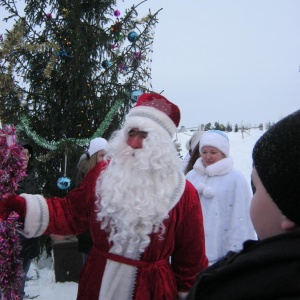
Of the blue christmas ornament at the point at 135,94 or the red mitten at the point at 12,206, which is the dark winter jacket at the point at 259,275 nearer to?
the red mitten at the point at 12,206

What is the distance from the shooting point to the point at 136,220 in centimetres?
202

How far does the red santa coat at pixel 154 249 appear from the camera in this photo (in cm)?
196

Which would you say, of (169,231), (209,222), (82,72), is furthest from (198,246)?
(82,72)

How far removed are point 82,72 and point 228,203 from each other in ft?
9.22

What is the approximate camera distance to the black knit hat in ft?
2.51

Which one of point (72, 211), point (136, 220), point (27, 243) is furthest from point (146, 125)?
point (27, 243)

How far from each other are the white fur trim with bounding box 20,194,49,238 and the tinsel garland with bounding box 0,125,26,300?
6cm

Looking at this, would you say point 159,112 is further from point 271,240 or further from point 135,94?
point 135,94

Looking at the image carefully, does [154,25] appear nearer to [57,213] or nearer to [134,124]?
[134,124]

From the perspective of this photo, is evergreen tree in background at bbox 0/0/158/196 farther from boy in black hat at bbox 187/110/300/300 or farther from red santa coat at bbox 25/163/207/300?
boy in black hat at bbox 187/110/300/300

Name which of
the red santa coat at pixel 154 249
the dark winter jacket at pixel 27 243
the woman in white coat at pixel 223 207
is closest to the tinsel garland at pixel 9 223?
the red santa coat at pixel 154 249

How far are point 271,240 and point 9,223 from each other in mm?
1662

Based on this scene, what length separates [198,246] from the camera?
207cm

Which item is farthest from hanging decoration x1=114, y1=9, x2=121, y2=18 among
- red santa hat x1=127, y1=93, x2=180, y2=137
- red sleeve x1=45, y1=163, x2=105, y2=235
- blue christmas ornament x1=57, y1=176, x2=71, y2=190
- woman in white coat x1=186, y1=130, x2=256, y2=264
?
red sleeve x1=45, y1=163, x2=105, y2=235
